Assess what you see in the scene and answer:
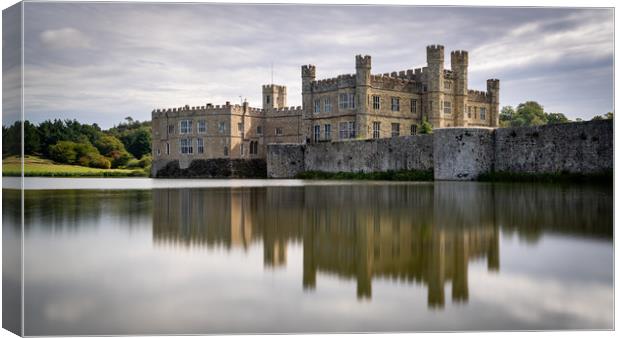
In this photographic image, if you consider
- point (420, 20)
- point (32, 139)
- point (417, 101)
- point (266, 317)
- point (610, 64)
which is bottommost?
point (266, 317)

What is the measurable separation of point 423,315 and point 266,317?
3.39 feet

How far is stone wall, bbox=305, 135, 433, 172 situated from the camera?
81.0ft

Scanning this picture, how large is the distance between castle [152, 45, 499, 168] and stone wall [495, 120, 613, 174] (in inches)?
607

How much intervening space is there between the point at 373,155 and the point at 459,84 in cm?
1291

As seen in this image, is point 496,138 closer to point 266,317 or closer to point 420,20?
point 420,20

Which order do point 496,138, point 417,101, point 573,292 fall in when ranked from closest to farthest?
point 573,292
point 496,138
point 417,101

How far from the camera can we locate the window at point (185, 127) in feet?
150

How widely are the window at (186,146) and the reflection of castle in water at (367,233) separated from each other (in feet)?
113

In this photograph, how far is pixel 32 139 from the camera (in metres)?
6.73

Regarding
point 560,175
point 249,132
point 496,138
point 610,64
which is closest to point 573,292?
point 610,64

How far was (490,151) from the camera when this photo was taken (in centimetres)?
2114

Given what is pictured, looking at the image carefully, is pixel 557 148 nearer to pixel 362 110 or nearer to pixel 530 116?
pixel 362 110

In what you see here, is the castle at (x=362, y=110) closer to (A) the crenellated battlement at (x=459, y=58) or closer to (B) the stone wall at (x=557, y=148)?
(A) the crenellated battlement at (x=459, y=58)

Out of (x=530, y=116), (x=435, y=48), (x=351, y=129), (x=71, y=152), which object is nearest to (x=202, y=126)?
(x=351, y=129)
